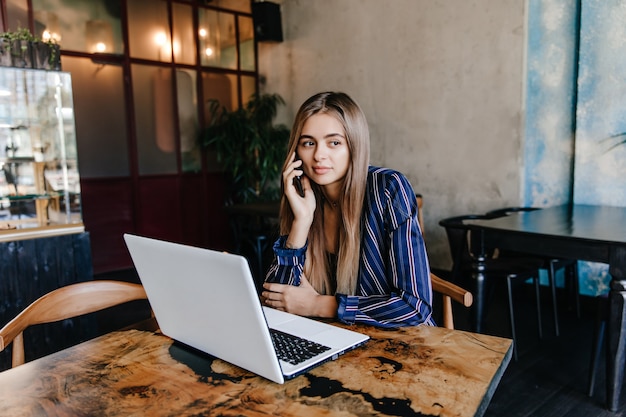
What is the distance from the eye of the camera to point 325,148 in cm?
145

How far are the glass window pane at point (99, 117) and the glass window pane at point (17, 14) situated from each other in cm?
48

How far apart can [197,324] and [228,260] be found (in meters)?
0.28

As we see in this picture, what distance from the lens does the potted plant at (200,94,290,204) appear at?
18.6ft

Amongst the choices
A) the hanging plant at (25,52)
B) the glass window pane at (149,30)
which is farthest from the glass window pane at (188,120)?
the hanging plant at (25,52)

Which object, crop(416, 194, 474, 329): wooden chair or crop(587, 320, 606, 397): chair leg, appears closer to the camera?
crop(416, 194, 474, 329): wooden chair

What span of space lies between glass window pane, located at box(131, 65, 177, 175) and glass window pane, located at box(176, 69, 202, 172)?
107 mm

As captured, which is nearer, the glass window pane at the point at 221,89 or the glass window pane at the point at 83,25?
the glass window pane at the point at 83,25

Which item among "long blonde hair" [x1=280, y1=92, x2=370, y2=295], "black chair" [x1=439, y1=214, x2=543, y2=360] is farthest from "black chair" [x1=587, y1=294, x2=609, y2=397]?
"long blonde hair" [x1=280, y1=92, x2=370, y2=295]

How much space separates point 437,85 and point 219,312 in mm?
4148

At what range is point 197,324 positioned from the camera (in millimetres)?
955

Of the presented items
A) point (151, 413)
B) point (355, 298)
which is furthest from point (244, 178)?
point (151, 413)

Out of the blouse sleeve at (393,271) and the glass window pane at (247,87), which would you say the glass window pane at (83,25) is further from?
the blouse sleeve at (393,271)

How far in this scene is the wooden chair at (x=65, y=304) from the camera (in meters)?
1.21

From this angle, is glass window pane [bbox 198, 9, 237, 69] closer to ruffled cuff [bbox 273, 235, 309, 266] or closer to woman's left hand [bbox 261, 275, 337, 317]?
ruffled cuff [bbox 273, 235, 309, 266]
